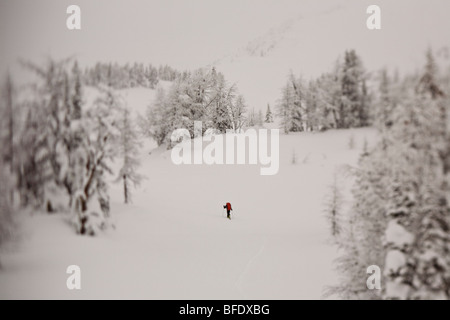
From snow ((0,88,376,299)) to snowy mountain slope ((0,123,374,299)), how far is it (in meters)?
0.01

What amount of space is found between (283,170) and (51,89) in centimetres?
359

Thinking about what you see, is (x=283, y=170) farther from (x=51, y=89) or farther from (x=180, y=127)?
(x=51, y=89)

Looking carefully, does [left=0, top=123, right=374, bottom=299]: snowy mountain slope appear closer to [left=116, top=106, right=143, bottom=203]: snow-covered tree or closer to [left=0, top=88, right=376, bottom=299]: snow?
[left=0, top=88, right=376, bottom=299]: snow

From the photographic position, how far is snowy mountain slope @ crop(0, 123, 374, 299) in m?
3.95

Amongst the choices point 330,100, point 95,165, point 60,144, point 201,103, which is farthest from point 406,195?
point 60,144

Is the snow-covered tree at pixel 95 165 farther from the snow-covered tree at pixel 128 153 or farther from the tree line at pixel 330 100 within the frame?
the tree line at pixel 330 100

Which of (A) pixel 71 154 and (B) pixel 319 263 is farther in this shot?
(B) pixel 319 263

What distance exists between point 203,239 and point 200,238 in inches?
2.0

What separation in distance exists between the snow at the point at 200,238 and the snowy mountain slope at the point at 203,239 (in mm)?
14

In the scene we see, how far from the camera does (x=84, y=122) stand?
13.1ft

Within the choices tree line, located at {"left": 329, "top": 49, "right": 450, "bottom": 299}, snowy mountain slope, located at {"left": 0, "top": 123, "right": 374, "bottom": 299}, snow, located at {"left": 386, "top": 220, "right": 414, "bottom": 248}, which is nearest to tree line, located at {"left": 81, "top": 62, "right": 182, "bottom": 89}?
snowy mountain slope, located at {"left": 0, "top": 123, "right": 374, "bottom": 299}

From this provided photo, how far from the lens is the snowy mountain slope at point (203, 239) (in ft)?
13.0

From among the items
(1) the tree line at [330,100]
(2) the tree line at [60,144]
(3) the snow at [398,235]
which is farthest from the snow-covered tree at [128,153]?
(3) the snow at [398,235]
